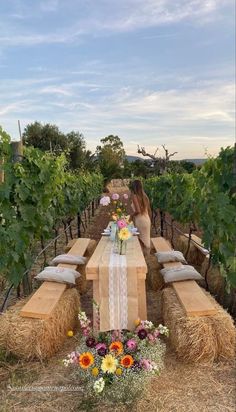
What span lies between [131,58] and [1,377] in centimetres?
451

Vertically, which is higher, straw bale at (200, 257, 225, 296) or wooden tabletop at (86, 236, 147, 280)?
wooden tabletop at (86, 236, 147, 280)

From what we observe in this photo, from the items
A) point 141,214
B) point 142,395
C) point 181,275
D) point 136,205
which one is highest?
point 136,205

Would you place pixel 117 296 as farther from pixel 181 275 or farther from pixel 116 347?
pixel 181 275

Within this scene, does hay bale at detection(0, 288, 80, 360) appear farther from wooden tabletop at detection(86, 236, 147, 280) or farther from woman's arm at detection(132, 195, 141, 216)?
woman's arm at detection(132, 195, 141, 216)

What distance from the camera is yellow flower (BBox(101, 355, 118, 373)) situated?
2.93 m

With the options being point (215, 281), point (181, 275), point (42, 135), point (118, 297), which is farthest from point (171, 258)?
point (42, 135)

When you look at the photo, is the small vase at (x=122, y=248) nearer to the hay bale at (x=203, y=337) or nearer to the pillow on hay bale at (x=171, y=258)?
the hay bale at (x=203, y=337)

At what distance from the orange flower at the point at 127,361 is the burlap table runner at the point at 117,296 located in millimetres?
694

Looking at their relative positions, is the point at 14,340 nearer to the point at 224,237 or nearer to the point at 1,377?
the point at 1,377

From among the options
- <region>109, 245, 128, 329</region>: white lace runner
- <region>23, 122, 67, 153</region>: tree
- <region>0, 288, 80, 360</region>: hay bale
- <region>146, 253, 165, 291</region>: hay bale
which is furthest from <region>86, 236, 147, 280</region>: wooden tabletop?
<region>23, 122, 67, 153</region>: tree

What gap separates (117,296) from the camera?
373cm

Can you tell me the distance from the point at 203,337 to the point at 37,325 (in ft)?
4.54

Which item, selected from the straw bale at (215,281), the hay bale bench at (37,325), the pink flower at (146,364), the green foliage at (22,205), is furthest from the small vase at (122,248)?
the pink flower at (146,364)

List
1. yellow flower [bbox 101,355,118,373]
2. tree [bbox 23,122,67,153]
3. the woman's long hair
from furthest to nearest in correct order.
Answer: tree [bbox 23,122,67,153] < the woman's long hair < yellow flower [bbox 101,355,118,373]
